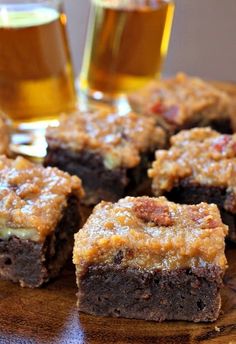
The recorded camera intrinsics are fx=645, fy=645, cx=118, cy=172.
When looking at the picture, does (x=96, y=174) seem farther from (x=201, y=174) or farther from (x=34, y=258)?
(x=34, y=258)

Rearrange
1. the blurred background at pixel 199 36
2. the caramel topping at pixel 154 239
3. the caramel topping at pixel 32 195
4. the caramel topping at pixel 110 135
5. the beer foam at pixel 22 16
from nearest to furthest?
the caramel topping at pixel 154 239 → the caramel topping at pixel 32 195 → the caramel topping at pixel 110 135 → the beer foam at pixel 22 16 → the blurred background at pixel 199 36

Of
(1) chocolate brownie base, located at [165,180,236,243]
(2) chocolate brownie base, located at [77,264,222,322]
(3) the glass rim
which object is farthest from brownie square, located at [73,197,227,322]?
(3) the glass rim

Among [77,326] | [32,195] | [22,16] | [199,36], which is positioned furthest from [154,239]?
[199,36]

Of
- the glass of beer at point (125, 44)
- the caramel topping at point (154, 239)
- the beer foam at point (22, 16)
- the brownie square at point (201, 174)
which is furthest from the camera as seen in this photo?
the glass of beer at point (125, 44)

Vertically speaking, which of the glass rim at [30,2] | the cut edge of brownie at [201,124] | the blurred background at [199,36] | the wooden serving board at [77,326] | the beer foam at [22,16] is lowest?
the blurred background at [199,36]

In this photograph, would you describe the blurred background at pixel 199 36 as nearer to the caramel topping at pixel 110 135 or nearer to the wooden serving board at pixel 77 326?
the caramel topping at pixel 110 135

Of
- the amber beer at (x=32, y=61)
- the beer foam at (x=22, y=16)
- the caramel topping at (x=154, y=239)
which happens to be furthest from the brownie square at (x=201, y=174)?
the beer foam at (x=22, y=16)
